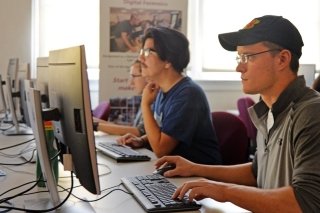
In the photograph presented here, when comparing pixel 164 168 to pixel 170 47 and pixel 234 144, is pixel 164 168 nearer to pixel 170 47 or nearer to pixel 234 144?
pixel 234 144

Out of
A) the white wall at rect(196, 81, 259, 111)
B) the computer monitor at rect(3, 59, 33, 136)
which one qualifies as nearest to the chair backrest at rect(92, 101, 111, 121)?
Result: the computer monitor at rect(3, 59, 33, 136)

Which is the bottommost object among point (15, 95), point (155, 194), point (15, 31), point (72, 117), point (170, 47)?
point (155, 194)

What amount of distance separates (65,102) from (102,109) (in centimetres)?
259

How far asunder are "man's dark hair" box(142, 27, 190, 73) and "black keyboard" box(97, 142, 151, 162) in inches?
Result: 20.5

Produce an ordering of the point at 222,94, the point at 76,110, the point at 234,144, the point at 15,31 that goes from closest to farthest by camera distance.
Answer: the point at 76,110 < the point at 234,144 < the point at 15,31 < the point at 222,94

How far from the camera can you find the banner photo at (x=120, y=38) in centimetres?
373

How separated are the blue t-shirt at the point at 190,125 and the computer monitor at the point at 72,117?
0.82m

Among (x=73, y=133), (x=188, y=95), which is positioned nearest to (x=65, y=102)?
(x=73, y=133)

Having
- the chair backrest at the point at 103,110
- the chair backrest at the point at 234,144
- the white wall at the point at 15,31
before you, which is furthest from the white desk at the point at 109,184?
the white wall at the point at 15,31

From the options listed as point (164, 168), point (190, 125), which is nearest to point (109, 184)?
point (164, 168)

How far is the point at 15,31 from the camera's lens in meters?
4.22

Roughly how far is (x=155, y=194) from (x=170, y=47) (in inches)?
46.7

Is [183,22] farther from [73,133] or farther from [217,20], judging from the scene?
[73,133]

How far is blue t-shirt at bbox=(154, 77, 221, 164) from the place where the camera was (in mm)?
2098
